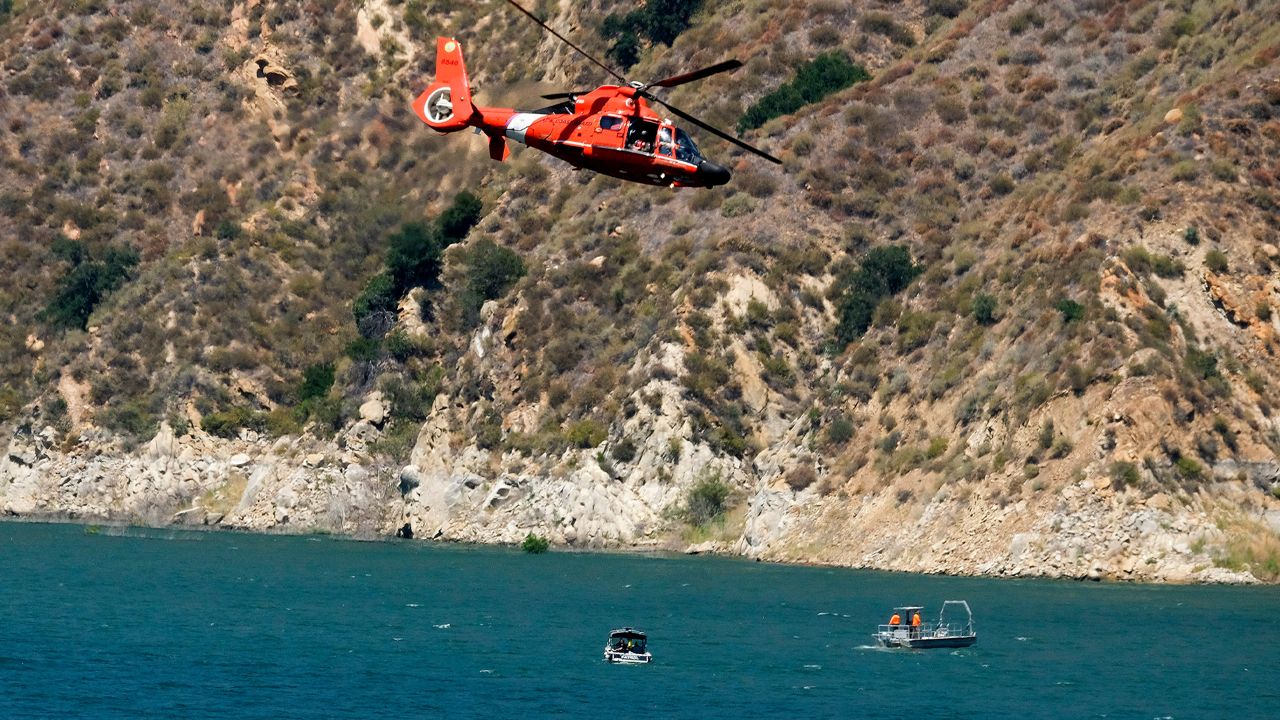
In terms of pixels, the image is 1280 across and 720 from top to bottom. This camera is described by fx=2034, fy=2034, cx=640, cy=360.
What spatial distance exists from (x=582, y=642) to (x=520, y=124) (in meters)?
21.5

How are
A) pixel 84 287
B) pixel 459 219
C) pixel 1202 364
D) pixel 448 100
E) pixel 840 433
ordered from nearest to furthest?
pixel 448 100, pixel 1202 364, pixel 840 433, pixel 459 219, pixel 84 287

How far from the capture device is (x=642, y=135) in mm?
62406

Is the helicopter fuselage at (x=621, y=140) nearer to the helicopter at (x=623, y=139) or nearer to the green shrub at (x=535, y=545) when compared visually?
the helicopter at (x=623, y=139)

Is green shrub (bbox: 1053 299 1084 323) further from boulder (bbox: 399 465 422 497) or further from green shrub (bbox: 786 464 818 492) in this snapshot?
boulder (bbox: 399 465 422 497)

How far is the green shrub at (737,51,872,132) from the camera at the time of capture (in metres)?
134

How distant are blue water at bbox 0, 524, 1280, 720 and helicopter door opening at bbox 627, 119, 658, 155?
17549 millimetres

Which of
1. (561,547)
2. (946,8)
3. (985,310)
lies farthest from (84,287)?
(985,310)

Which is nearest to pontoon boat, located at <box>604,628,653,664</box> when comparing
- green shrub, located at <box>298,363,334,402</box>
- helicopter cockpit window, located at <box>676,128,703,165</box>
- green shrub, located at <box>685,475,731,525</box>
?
helicopter cockpit window, located at <box>676,128,703,165</box>

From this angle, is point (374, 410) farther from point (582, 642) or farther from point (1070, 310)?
point (582, 642)

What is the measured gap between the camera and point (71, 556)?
108 m

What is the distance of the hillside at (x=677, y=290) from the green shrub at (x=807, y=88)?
1418mm

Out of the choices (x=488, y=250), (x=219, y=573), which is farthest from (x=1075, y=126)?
(x=219, y=573)

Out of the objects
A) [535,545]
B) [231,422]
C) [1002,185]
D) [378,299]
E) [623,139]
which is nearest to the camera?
[623,139]

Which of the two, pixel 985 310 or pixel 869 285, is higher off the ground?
pixel 869 285
